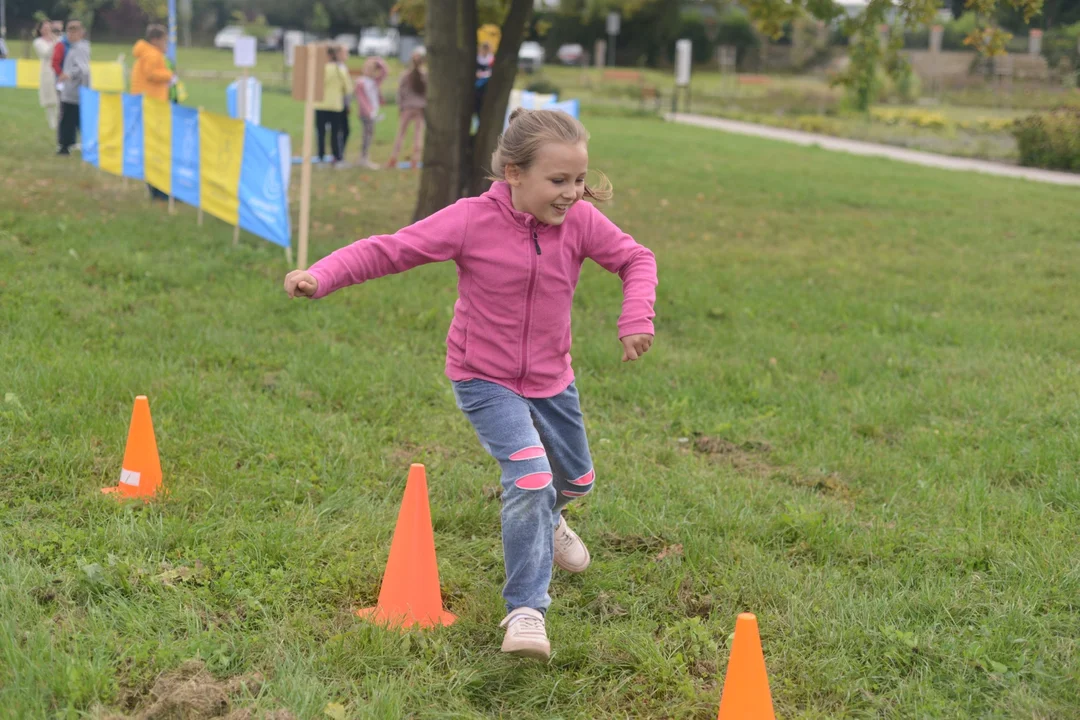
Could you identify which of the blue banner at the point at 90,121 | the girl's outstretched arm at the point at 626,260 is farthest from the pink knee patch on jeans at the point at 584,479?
the blue banner at the point at 90,121

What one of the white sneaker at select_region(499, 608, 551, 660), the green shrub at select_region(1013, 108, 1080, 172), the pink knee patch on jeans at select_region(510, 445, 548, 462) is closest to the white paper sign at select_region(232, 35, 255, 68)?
the pink knee patch on jeans at select_region(510, 445, 548, 462)

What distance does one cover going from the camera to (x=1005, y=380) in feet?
22.7

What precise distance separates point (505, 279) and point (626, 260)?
471mm

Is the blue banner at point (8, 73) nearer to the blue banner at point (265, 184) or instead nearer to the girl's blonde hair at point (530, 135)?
the blue banner at point (265, 184)

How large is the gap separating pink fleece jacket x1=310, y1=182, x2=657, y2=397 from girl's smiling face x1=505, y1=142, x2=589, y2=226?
0.25ft

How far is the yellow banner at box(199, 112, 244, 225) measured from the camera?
9945mm

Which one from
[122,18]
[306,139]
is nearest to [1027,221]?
[306,139]

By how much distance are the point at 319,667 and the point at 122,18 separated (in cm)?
5259

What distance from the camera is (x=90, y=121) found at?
1388cm

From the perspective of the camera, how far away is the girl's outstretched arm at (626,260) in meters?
3.71

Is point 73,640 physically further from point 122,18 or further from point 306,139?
point 122,18

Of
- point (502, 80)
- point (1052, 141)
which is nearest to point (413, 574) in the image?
point (502, 80)

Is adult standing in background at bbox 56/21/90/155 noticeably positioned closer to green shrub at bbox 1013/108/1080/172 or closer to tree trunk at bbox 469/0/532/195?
tree trunk at bbox 469/0/532/195

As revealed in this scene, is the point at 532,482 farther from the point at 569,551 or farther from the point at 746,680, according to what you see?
the point at 746,680
